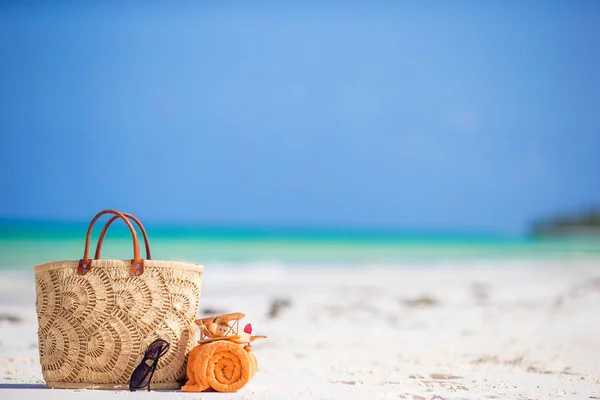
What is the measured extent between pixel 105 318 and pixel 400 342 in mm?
3142

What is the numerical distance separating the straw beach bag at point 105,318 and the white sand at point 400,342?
0.47 feet

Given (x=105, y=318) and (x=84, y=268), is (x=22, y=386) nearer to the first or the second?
(x=105, y=318)

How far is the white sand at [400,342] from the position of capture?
3.81 metres

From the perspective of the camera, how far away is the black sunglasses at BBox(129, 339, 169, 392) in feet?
11.3

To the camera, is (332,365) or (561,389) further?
(332,365)

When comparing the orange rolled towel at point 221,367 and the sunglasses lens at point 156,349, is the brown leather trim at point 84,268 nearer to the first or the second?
the sunglasses lens at point 156,349

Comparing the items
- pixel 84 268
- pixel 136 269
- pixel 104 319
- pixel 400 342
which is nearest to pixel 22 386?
pixel 104 319

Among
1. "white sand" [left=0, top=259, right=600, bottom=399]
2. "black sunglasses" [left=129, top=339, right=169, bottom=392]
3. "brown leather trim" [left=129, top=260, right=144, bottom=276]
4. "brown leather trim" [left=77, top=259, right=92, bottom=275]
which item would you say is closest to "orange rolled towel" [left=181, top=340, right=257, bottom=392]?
"white sand" [left=0, top=259, right=600, bottom=399]

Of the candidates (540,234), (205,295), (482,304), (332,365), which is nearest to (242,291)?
(205,295)

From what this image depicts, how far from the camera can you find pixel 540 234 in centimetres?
4447

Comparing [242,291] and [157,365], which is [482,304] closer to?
[242,291]

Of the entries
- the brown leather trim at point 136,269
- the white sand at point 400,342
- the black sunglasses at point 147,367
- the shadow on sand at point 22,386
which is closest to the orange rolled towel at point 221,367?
the white sand at point 400,342

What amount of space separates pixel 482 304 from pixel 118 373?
626cm

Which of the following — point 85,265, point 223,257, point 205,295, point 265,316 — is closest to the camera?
point 85,265
